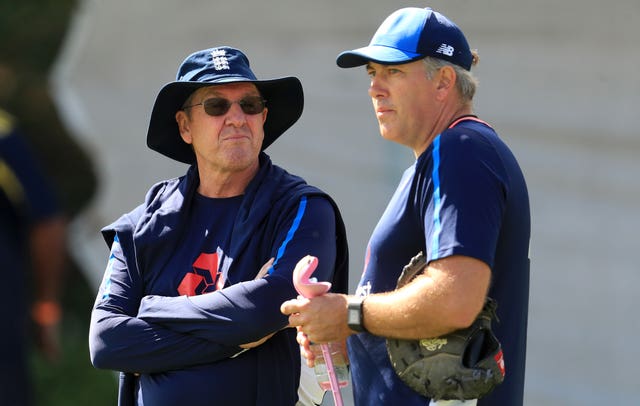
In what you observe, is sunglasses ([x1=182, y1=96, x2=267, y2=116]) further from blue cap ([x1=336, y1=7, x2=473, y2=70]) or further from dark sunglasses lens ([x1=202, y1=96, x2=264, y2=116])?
blue cap ([x1=336, y1=7, x2=473, y2=70])

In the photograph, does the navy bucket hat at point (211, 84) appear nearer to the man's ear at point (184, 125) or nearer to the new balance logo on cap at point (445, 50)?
the man's ear at point (184, 125)

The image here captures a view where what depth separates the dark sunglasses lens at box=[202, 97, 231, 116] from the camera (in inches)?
123

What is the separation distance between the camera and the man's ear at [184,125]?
325 cm

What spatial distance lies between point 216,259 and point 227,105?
0.44 meters

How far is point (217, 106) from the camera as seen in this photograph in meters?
3.12

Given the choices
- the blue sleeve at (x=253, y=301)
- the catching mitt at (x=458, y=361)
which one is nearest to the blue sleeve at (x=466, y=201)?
the catching mitt at (x=458, y=361)

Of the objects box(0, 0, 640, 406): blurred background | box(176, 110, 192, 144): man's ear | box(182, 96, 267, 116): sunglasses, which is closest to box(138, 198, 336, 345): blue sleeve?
box(182, 96, 267, 116): sunglasses

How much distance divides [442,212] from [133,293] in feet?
3.43

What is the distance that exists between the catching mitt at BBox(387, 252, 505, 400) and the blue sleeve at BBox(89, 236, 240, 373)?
59cm

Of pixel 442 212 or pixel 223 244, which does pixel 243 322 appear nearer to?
pixel 223 244

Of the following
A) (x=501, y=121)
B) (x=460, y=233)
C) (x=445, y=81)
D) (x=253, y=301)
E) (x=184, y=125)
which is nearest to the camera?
(x=460, y=233)

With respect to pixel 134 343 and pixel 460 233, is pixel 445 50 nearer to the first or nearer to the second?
pixel 460 233

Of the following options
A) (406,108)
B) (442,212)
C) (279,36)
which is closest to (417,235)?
(442,212)

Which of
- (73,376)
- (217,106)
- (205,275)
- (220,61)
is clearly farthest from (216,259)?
(73,376)
